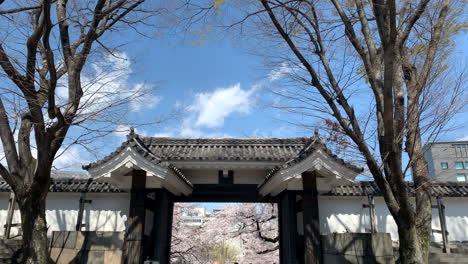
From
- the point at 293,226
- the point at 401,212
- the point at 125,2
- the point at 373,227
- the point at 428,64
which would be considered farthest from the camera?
the point at 373,227

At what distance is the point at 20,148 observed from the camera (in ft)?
19.6

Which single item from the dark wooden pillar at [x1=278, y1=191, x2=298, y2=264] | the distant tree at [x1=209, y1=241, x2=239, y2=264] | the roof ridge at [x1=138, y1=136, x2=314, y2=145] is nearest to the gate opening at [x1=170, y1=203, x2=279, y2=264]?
the roof ridge at [x1=138, y1=136, x2=314, y2=145]

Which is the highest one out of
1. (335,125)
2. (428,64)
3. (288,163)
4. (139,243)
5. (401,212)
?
(428,64)

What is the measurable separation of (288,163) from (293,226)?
5.53 ft

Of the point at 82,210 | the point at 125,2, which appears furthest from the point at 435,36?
the point at 82,210

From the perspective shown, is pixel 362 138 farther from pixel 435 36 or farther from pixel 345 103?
pixel 435 36

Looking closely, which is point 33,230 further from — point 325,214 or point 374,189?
point 374,189

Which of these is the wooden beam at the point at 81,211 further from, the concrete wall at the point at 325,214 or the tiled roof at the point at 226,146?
the tiled roof at the point at 226,146

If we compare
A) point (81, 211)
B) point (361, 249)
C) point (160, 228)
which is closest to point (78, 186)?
point (81, 211)

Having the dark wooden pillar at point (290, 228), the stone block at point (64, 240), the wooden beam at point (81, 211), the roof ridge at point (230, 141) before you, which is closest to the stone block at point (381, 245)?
the dark wooden pillar at point (290, 228)

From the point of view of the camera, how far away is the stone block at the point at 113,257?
714 cm

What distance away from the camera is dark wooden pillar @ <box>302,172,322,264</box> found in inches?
288

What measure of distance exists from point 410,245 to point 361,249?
1.93 m

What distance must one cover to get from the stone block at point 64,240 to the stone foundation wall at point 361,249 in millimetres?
5575
